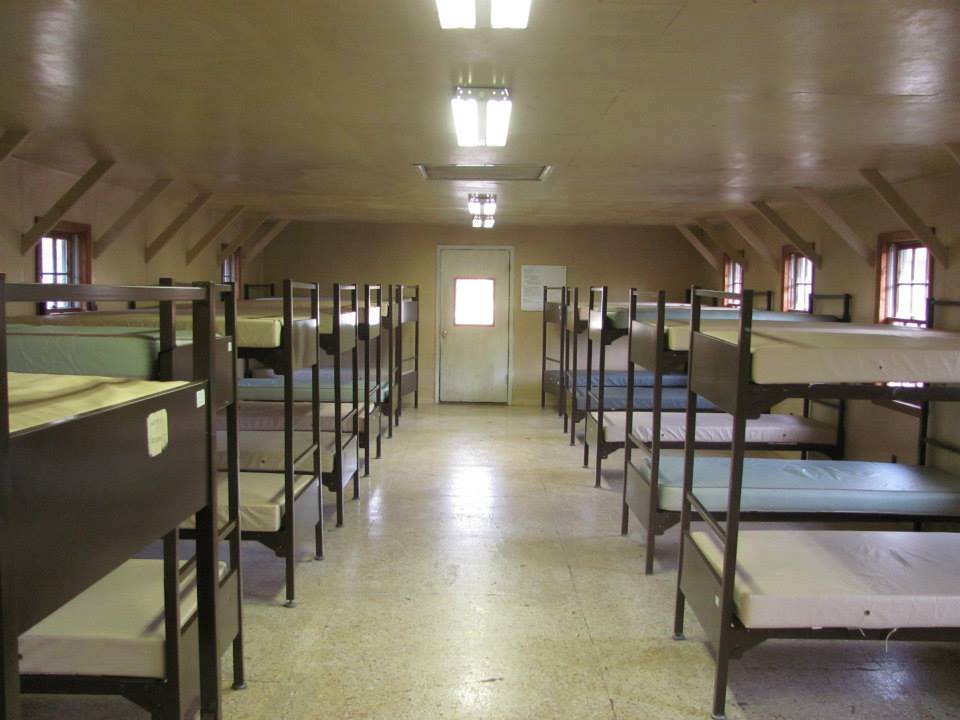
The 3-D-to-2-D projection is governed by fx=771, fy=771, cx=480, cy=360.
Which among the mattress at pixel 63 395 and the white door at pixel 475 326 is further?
the white door at pixel 475 326

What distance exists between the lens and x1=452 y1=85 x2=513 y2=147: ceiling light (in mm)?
3148

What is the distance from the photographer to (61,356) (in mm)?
2686

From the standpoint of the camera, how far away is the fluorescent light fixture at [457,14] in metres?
2.22

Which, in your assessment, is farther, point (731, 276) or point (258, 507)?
point (731, 276)

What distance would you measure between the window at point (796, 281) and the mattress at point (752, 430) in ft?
4.23

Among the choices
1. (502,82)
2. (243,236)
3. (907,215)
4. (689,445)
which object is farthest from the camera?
(243,236)

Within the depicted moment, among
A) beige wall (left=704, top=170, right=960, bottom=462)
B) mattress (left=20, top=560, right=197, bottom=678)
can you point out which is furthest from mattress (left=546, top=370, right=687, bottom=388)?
mattress (left=20, top=560, right=197, bottom=678)

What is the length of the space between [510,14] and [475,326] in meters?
8.56

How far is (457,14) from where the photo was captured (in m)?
2.29

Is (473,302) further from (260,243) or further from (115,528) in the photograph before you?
(115,528)

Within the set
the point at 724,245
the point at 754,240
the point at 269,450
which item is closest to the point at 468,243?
the point at 724,245

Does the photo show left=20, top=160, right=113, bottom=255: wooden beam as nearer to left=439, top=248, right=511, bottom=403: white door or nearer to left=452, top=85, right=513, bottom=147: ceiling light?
left=452, top=85, right=513, bottom=147: ceiling light

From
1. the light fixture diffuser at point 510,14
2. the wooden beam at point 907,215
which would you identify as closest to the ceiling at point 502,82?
the light fixture diffuser at point 510,14

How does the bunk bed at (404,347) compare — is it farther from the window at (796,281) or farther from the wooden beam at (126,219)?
the window at (796,281)
